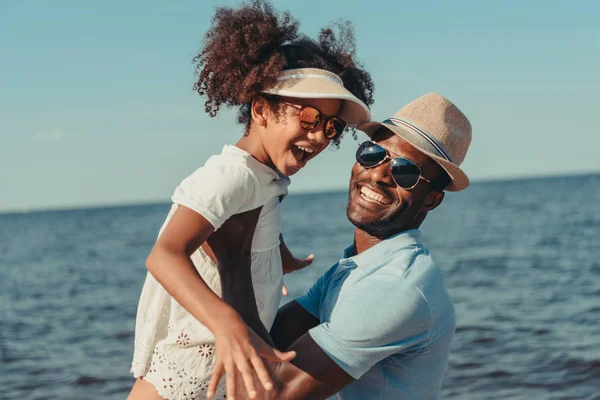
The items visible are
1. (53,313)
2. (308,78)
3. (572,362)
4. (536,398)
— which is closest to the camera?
(308,78)

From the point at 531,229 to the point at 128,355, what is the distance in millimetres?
21409

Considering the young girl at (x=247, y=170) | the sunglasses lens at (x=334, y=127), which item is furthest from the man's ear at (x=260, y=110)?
the sunglasses lens at (x=334, y=127)

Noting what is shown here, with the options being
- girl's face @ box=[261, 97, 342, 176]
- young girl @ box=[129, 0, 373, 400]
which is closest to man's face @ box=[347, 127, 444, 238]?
young girl @ box=[129, 0, 373, 400]

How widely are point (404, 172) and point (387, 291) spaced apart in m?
0.68

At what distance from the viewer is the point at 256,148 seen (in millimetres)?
2877

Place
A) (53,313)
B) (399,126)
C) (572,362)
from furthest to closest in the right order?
1. (53,313)
2. (572,362)
3. (399,126)

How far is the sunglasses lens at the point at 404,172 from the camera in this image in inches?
121

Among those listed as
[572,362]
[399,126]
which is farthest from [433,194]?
[572,362]

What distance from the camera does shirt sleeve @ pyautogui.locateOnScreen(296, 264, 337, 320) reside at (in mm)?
3164

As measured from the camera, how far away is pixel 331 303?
2.92 m

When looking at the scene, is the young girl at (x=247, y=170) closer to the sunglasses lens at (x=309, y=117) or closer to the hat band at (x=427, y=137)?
the sunglasses lens at (x=309, y=117)

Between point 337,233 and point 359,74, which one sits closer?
point 359,74

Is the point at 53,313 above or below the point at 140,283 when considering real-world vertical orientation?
above

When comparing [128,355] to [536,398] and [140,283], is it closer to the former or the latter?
[536,398]
